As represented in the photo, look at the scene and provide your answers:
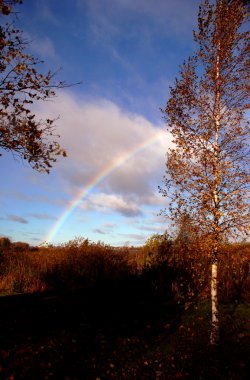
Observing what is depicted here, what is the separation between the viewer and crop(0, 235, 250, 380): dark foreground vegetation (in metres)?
7.96

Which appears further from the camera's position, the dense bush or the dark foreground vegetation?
the dense bush

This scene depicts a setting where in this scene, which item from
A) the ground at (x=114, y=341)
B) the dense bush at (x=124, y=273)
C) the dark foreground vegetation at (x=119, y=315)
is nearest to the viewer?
the ground at (x=114, y=341)

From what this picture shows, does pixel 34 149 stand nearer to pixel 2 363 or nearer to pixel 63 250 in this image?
pixel 2 363

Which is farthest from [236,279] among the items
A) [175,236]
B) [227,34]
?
[227,34]

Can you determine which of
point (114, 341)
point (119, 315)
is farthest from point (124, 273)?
point (114, 341)

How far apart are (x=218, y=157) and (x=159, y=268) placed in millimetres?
8273

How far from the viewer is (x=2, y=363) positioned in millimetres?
7664

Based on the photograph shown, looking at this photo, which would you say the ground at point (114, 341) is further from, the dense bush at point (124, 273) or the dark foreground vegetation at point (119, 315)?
the dense bush at point (124, 273)

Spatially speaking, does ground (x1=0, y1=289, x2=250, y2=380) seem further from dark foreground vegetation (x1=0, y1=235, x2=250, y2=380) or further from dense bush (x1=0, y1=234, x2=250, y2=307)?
dense bush (x1=0, y1=234, x2=250, y2=307)

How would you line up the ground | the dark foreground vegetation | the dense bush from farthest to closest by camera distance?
the dense bush
the dark foreground vegetation
the ground

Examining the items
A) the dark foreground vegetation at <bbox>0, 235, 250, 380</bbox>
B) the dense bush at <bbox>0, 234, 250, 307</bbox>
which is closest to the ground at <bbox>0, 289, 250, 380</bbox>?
the dark foreground vegetation at <bbox>0, 235, 250, 380</bbox>

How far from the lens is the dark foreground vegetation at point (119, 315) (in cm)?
796

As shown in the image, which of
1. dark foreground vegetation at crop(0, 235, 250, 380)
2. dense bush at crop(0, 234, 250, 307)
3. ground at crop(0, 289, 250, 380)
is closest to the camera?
ground at crop(0, 289, 250, 380)

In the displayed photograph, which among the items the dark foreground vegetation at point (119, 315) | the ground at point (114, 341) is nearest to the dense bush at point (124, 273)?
the dark foreground vegetation at point (119, 315)
